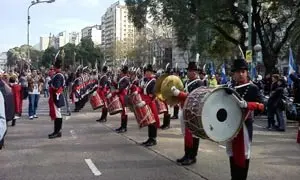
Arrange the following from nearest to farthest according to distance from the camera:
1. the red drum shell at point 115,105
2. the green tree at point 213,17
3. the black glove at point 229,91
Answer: the black glove at point 229,91, the red drum shell at point 115,105, the green tree at point 213,17

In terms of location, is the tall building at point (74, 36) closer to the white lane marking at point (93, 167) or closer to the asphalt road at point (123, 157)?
the asphalt road at point (123, 157)

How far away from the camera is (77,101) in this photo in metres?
22.7

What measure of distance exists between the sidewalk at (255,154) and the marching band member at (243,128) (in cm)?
135

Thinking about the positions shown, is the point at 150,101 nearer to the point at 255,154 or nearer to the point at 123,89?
the point at 123,89

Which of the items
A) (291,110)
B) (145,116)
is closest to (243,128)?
(145,116)

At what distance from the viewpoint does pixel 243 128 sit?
683cm

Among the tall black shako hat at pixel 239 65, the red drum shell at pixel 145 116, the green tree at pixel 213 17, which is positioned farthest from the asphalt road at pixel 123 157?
the green tree at pixel 213 17

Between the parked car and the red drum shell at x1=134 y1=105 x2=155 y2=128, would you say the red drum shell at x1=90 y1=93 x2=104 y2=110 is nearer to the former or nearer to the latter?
the parked car

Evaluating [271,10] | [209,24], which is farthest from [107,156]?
[271,10]

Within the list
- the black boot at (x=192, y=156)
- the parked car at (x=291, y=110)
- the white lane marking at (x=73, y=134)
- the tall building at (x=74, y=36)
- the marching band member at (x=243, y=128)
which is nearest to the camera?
the marching band member at (x=243, y=128)

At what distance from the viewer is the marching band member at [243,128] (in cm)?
675

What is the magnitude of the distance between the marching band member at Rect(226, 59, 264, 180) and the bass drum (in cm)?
44

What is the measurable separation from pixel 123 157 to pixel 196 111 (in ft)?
11.3

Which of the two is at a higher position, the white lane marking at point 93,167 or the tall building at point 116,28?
the tall building at point 116,28
